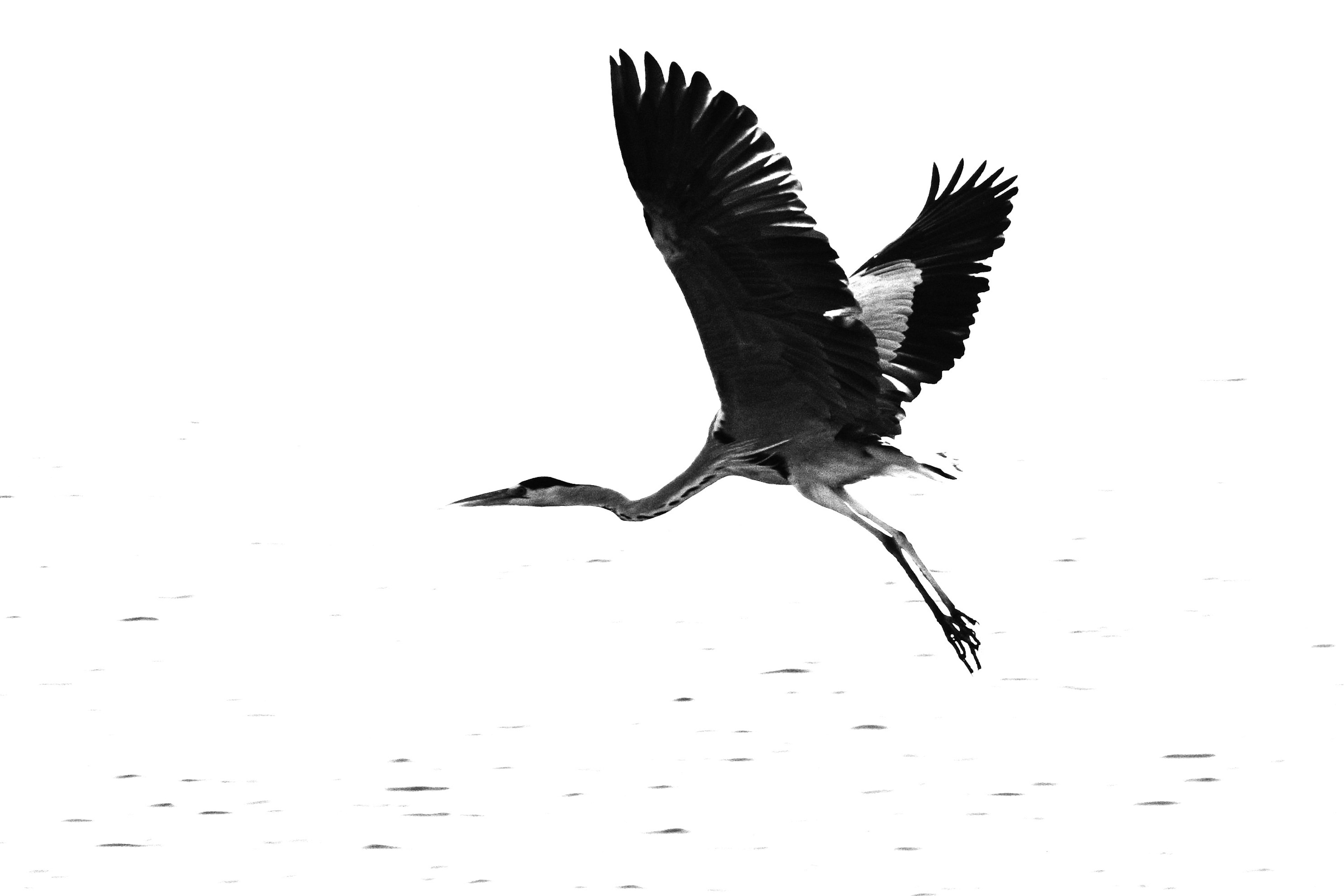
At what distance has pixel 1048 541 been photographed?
35.5 ft

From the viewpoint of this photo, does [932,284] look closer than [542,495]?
No

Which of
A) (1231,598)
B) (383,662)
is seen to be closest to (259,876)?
(383,662)

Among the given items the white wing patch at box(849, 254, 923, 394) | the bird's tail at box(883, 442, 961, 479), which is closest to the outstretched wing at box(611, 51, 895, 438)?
the bird's tail at box(883, 442, 961, 479)

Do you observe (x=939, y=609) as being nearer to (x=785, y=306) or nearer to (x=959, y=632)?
(x=959, y=632)

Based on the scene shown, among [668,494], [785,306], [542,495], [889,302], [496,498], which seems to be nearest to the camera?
[785,306]

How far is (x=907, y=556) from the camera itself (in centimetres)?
905

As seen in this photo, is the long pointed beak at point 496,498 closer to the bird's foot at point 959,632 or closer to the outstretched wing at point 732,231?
the outstretched wing at point 732,231

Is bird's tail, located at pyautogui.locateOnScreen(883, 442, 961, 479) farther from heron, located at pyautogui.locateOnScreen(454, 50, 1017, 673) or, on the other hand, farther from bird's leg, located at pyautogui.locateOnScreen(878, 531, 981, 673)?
bird's leg, located at pyautogui.locateOnScreen(878, 531, 981, 673)

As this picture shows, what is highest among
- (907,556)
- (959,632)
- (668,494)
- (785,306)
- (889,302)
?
(889,302)

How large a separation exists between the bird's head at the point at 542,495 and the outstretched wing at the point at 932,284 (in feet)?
3.93

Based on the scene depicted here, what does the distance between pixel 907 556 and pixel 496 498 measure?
4.86 ft

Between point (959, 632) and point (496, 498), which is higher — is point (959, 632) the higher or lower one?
the lower one

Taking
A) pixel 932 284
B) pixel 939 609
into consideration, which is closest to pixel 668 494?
pixel 939 609

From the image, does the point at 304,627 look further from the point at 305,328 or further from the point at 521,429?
the point at 305,328
